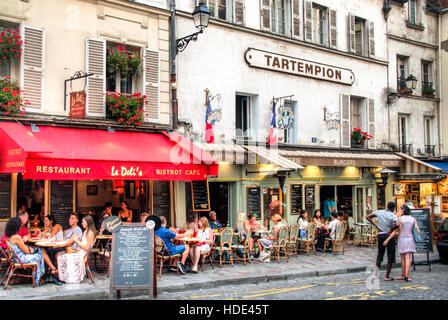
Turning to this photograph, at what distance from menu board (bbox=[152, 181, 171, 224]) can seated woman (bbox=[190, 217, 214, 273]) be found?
5.53 ft

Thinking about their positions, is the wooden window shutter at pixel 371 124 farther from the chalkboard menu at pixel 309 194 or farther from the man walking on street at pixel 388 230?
the man walking on street at pixel 388 230

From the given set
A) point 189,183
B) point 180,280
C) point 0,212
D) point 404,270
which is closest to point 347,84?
point 189,183

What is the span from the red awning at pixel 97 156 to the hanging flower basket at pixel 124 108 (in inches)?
14.2

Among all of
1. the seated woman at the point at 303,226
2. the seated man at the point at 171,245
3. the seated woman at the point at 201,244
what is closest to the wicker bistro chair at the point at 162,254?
the seated man at the point at 171,245

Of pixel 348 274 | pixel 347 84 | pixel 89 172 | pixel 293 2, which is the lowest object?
pixel 348 274

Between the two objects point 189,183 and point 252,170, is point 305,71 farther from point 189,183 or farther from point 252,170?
point 189,183

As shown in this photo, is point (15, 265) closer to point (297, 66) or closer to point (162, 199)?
point (162, 199)

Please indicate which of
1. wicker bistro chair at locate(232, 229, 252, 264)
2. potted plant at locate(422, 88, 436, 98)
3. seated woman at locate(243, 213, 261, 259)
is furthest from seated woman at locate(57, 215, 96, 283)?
potted plant at locate(422, 88, 436, 98)

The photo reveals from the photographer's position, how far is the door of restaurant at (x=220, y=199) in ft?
46.3

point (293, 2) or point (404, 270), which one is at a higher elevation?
point (293, 2)

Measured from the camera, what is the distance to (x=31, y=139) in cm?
940

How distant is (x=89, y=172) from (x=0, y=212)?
210 cm

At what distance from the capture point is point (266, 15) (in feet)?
50.2
